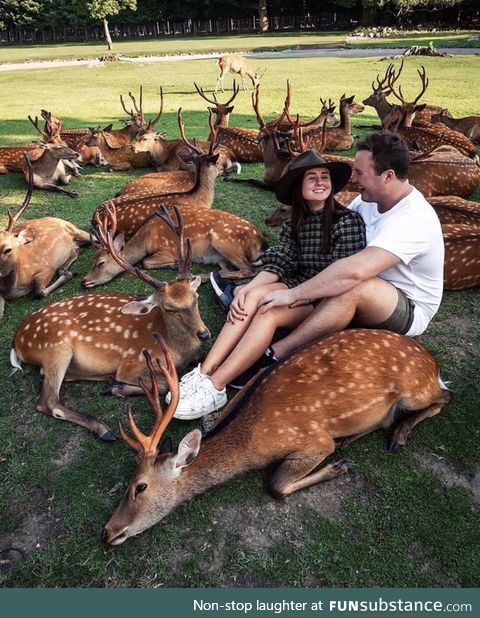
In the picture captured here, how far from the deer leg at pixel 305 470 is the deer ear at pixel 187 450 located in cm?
43

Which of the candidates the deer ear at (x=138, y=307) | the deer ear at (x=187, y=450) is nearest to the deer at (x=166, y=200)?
the deer ear at (x=138, y=307)

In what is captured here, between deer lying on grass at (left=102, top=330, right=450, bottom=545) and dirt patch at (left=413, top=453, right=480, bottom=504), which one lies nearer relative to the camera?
deer lying on grass at (left=102, top=330, right=450, bottom=545)

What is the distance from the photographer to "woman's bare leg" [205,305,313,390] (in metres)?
3.10

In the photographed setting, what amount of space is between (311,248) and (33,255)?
9.03 feet

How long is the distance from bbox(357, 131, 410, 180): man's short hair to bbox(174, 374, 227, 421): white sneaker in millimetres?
1598

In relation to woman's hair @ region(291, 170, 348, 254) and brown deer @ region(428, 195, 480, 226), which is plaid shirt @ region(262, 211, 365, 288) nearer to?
woman's hair @ region(291, 170, 348, 254)

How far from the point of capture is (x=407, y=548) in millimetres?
2348

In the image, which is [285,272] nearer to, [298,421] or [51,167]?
[298,421]

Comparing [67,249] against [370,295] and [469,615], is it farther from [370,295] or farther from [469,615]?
[469,615]

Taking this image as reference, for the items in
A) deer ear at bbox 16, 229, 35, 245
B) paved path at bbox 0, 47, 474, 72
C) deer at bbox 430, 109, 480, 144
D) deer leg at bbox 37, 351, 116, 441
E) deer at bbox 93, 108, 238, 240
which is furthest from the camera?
paved path at bbox 0, 47, 474, 72

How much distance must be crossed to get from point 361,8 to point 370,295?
169ft

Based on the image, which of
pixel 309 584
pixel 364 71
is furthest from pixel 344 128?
pixel 364 71

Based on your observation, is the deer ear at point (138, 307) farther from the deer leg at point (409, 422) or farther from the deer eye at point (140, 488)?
the deer leg at point (409, 422)

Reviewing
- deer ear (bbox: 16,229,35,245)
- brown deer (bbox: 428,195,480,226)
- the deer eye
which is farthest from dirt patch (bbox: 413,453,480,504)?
deer ear (bbox: 16,229,35,245)
